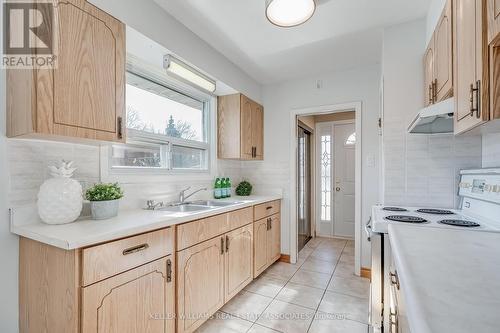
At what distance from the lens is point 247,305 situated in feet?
6.79

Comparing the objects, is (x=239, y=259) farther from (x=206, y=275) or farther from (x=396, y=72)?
(x=396, y=72)

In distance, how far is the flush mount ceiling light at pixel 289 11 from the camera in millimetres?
1537

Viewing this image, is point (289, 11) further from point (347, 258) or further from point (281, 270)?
point (347, 258)

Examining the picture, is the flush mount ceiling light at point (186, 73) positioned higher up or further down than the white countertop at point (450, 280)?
higher up

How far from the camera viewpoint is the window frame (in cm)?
181

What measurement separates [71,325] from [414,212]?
6.76 feet

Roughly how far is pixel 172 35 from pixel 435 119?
6.42 feet

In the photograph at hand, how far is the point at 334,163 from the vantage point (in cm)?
420

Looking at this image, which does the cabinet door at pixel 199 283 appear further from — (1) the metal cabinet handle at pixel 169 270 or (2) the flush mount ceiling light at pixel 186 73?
(2) the flush mount ceiling light at pixel 186 73

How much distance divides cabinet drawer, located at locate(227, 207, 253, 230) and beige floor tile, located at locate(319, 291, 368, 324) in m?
0.98

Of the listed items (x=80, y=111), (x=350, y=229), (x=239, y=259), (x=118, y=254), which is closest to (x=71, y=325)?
(x=118, y=254)

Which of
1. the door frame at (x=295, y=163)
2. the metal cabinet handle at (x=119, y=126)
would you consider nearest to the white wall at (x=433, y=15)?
the door frame at (x=295, y=163)

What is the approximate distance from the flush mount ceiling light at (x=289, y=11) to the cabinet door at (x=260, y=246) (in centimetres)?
183

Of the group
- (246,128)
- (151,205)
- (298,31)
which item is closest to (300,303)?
(151,205)
